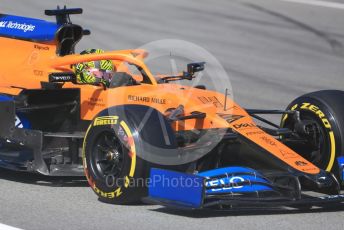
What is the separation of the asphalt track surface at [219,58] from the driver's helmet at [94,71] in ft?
3.65

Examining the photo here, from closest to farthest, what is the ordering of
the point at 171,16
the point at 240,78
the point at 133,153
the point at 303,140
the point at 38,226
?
1. the point at 38,226
2. the point at 133,153
3. the point at 303,140
4. the point at 240,78
5. the point at 171,16

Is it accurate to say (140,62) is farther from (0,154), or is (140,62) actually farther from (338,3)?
(338,3)

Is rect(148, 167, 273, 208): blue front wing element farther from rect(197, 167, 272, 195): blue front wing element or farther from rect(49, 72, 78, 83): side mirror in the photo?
rect(49, 72, 78, 83): side mirror

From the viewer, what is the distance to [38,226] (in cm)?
705

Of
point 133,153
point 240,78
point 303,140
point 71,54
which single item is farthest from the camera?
point 240,78

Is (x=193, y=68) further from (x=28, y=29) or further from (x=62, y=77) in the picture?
(x=28, y=29)

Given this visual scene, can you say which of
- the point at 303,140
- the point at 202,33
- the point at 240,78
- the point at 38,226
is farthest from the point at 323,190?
the point at 202,33

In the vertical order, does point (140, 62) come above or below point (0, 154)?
above

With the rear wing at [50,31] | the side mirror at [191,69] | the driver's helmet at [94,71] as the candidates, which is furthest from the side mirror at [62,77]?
the side mirror at [191,69]

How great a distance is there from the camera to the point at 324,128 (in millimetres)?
8703

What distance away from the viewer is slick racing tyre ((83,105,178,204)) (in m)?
7.58

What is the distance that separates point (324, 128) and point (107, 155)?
2263 millimetres

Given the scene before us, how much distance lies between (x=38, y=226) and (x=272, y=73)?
29.3ft

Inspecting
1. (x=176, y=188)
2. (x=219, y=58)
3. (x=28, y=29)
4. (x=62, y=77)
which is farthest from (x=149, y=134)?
(x=219, y=58)
